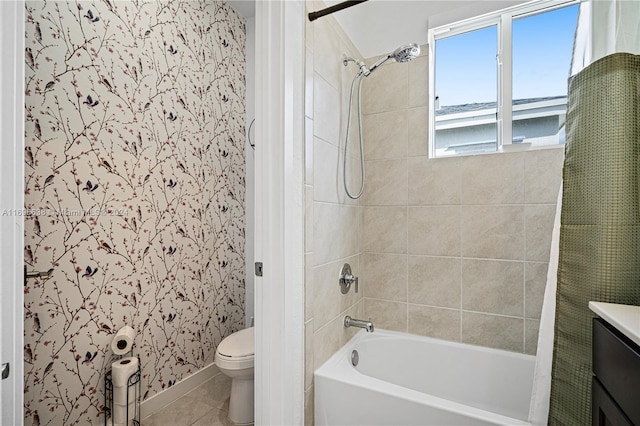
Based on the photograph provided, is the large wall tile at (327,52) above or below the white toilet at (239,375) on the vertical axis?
above

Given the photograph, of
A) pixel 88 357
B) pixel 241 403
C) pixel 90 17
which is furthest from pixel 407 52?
pixel 88 357

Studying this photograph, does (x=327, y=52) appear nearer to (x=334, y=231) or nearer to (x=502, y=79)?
(x=334, y=231)

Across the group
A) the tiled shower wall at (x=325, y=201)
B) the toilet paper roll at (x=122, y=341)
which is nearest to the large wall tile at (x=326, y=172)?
the tiled shower wall at (x=325, y=201)

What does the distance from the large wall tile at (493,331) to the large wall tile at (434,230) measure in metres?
0.36

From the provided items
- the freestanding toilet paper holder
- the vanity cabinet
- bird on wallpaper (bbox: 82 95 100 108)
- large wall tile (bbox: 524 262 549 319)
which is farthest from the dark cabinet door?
bird on wallpaper (bbox: 82 95 100 108)

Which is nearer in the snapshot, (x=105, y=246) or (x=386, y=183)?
(x=105, y=246)

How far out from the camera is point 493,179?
1.68m

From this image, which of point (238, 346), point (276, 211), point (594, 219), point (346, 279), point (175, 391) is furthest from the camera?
point (175, 391)

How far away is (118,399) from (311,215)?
4.64 ft

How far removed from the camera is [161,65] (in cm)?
201

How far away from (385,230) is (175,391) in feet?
5.50

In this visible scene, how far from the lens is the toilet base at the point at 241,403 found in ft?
5.94

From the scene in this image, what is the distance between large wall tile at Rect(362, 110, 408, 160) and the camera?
1.88 metres

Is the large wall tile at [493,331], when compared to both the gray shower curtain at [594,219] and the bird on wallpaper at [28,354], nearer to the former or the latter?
the gray shower curtain at [594,219]
